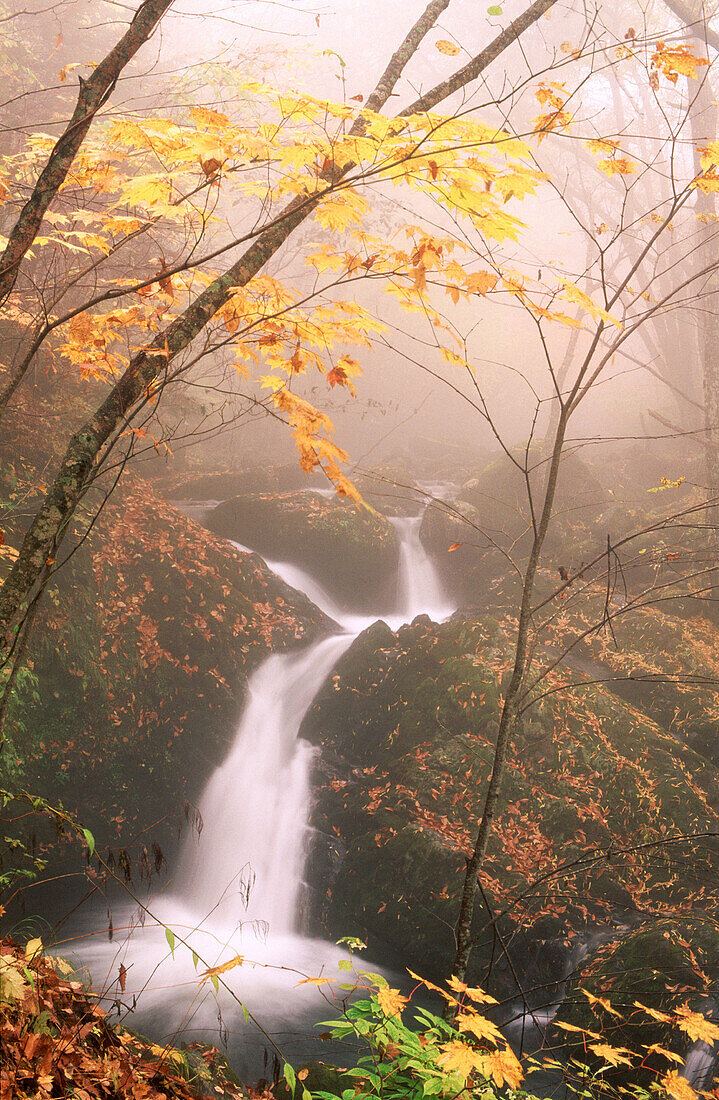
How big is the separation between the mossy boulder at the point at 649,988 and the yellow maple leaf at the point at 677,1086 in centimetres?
134

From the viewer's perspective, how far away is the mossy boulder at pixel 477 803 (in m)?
5.60

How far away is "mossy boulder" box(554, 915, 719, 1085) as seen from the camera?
394cm

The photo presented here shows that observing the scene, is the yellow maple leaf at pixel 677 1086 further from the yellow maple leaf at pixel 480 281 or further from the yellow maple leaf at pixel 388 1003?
→ the yellow maple leaf at pixel 480 281

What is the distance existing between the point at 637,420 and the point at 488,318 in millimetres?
7667

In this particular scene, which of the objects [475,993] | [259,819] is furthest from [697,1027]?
[259,819]

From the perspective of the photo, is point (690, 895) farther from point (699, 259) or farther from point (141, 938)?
point (699, 259)

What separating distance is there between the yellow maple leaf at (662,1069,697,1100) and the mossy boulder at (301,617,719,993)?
2.45 m

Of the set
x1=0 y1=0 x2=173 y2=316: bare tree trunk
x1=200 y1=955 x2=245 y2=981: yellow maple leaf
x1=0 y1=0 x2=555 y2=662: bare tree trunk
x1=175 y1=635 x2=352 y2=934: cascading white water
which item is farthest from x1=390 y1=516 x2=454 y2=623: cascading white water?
x1=0 y1=0 x2=173 y2=316: bare tree trunk

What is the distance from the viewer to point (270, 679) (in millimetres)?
8438

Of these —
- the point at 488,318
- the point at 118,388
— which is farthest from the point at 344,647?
the point at 488,318

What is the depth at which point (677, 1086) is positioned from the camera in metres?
2.43

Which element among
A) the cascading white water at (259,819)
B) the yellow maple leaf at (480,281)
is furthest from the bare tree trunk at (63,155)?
the cascading white water at (259,819)

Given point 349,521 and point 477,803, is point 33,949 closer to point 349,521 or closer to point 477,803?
point 477,803

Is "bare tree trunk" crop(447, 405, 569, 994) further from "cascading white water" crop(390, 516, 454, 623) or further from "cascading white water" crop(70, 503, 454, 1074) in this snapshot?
"cascading white water" crop(390, 516, 454, 623)
